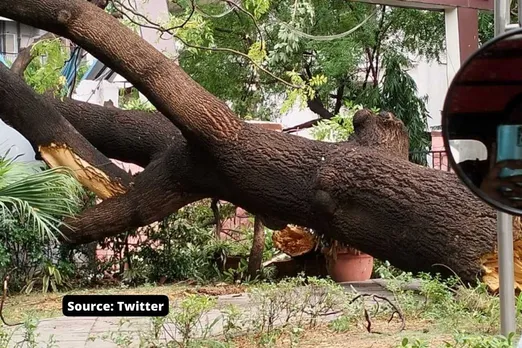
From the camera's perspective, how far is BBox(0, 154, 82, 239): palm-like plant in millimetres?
7441

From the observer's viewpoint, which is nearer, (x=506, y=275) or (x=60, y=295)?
(x=506, y=275)

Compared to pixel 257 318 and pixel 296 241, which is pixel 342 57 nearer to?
pixel 296 241

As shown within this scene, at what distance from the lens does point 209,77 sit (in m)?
15.2

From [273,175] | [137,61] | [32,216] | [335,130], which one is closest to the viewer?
[137,61]

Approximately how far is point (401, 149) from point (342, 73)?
7469 mm

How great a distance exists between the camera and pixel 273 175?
22.5ft

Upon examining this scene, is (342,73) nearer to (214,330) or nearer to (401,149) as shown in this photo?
(401,149)

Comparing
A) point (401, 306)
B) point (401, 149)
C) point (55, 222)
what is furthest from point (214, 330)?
point (55, 222)

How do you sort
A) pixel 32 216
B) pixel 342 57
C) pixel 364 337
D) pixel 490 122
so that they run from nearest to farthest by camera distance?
1. pixel 490 122
2. pixel 364 337
3. pixel 32 216
4. pixel 342 57

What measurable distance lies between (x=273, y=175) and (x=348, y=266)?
2886mm

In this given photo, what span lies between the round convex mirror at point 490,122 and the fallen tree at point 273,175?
4626 mm

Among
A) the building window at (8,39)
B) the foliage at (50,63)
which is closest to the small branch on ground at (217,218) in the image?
the foliage at (50,63)

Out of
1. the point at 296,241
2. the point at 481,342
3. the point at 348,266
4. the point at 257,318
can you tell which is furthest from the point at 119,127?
the point at 481,342

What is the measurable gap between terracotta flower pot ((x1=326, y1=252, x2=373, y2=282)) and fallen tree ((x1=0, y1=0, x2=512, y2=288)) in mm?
1731
